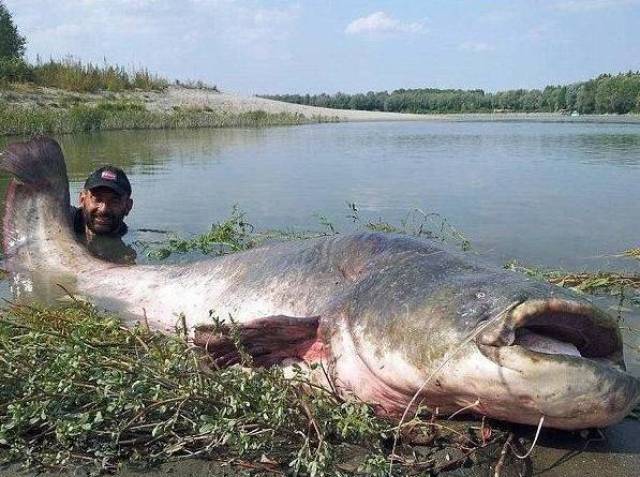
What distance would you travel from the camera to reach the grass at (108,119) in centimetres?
1972

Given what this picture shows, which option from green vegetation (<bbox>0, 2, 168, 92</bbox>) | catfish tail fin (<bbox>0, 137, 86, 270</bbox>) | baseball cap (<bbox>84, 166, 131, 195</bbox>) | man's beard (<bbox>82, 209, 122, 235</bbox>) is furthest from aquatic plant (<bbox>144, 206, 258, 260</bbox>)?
green vegetation (<bbox>0, 2, 168, 92</bbox>)

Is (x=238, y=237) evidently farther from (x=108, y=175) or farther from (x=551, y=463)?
(x=551, y=463)

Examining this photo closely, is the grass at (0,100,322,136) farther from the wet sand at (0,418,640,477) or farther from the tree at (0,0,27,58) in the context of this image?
the wet sand at (0,418,640,477)

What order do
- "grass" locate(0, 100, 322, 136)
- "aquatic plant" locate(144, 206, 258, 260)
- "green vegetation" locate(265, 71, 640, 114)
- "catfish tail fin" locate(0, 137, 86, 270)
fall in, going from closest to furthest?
"catfish tail fin" locate(0, 137, 86, 270) < "aquatic plant" locate(144, 206, 258, 260) < "grass" locate(0, 100, 322, 136) < "green vegetation" locate(265, 71, 640, 114)

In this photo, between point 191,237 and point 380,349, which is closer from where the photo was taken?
point 380,349

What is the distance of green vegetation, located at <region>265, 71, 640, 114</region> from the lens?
162 feet

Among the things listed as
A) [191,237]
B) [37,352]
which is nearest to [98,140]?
[191,237]

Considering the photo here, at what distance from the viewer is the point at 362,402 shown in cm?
239

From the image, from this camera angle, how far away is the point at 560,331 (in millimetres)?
2158

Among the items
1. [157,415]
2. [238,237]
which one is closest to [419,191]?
[238,237]

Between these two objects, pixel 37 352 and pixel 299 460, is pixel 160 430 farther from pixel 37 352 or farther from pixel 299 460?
pixel 37 352

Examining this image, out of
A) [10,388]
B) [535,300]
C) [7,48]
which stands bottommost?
[10,388]

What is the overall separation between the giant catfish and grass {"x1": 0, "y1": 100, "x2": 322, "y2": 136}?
17.4 m

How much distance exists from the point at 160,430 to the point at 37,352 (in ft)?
2.28
